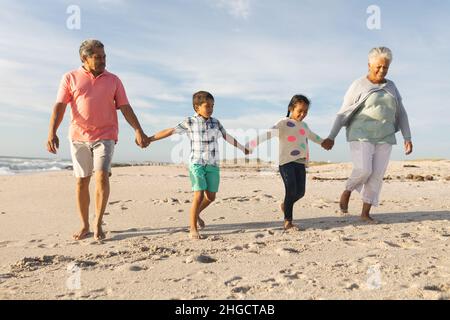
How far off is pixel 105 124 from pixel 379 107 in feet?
10.6

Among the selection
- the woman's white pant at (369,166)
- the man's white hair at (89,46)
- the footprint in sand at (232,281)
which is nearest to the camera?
the footprint in sand at (232,281)

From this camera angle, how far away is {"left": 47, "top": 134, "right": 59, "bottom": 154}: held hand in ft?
14.5

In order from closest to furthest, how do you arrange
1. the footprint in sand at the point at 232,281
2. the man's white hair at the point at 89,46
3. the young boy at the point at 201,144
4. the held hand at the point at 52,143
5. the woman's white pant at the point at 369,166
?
the footprint in sand at the point at 232,281 < the man's white hair at the point at 89,46 < the held hand at the point at 52,143 < the young boy at the point at 201,144 < the woman's white pant at the point at 369,166

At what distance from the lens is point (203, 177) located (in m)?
4.56

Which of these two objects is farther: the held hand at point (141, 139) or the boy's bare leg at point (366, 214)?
the boy's bare leg at point (366, 214)

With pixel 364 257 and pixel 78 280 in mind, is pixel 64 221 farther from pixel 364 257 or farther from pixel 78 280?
pixel 364 257

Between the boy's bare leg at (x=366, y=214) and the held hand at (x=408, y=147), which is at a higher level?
the held hand at (x=408, y=147)

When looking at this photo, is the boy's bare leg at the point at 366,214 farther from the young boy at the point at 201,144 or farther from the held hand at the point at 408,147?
the young boy at the point at 201,144

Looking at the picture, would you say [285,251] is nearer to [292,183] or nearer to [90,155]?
[292,183]

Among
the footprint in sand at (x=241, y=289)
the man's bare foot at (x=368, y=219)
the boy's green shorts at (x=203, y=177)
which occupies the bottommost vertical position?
the footprint in sand at (x=241, y=289)

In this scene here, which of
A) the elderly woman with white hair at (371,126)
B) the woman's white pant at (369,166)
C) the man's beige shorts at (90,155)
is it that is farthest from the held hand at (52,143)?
the woman's white pant at (369,166)

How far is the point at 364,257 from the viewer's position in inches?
136

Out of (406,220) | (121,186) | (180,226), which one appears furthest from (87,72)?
(121,186)

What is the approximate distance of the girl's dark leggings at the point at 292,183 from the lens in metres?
4.87
